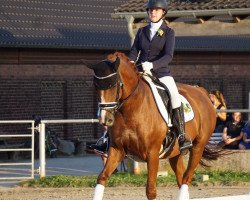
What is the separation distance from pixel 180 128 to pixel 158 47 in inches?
44.1

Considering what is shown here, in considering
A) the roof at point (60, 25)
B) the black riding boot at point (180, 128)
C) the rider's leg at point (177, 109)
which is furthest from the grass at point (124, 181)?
the roof at point (60, 25)

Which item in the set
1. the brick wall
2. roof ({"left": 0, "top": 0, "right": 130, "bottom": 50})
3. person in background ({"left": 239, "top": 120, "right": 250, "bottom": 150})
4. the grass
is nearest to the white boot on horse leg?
the grass

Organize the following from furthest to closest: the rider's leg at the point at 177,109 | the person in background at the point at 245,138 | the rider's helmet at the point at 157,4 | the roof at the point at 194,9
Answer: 1. the roof at the point at 194,9
2. the person in background at the point at 245,138
3. the rider's leg at the point at 177,109
4. the rider's helmet at the point at 157,4

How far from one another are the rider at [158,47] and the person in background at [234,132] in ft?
24.2

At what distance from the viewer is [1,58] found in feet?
97.7

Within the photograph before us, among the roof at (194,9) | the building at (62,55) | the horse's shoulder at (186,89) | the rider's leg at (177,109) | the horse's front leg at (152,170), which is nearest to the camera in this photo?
the horse's front leg at (152,170)

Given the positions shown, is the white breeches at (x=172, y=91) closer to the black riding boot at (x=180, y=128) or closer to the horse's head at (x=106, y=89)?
the black riding boot at (x=180, y=128)

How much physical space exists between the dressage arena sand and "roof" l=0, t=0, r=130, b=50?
1066 cm

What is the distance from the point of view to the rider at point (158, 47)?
14.2 m

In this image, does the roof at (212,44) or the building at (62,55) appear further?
the roof at (212,44)

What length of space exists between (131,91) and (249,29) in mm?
9026

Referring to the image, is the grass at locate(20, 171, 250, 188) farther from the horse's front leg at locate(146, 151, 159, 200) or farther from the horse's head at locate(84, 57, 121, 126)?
the horse's head at locate(84, 57, 121, 126)

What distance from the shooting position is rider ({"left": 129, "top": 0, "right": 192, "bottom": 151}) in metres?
14.2

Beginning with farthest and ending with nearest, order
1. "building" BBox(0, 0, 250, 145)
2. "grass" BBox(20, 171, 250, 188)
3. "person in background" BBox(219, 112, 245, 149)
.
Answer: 1. "building" BBox(0, 0, 250, 145)
2. "person in background" BBox(219, 112, 245, 149)
3. "grass" BBox(20, 171, 250, 188)
